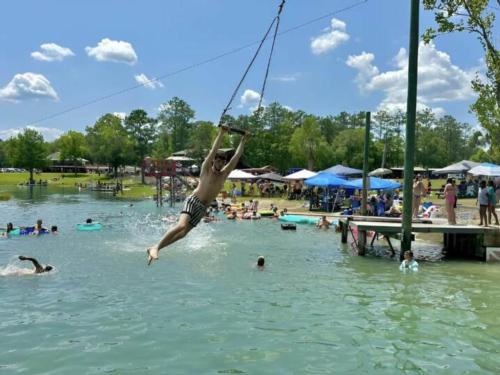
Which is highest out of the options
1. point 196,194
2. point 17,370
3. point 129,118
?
point 129,118

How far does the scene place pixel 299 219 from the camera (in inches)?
1347

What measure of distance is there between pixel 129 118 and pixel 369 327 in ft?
383

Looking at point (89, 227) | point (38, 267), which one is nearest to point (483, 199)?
point (38, 267)

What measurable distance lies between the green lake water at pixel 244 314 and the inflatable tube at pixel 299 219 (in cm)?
1070

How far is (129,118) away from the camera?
122 metres

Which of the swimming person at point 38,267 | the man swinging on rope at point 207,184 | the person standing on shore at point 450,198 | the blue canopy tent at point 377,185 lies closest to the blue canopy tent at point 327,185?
the blue canopy tent at point 377,185

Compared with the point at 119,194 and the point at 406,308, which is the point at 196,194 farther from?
the point at 119,194

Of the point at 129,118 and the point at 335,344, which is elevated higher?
the point at 129,118

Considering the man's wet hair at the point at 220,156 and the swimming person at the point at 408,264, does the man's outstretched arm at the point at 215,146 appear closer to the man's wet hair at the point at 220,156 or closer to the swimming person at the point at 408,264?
the man's wet hair at the point at 220,156

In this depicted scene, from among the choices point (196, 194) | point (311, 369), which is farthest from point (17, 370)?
point (311, 369)

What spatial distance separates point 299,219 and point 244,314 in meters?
22.0

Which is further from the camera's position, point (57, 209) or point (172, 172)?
point (172, 172)

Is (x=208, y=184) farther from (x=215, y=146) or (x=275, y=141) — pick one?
(x=275, y=141)

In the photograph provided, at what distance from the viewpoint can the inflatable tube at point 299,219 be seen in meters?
33.6
